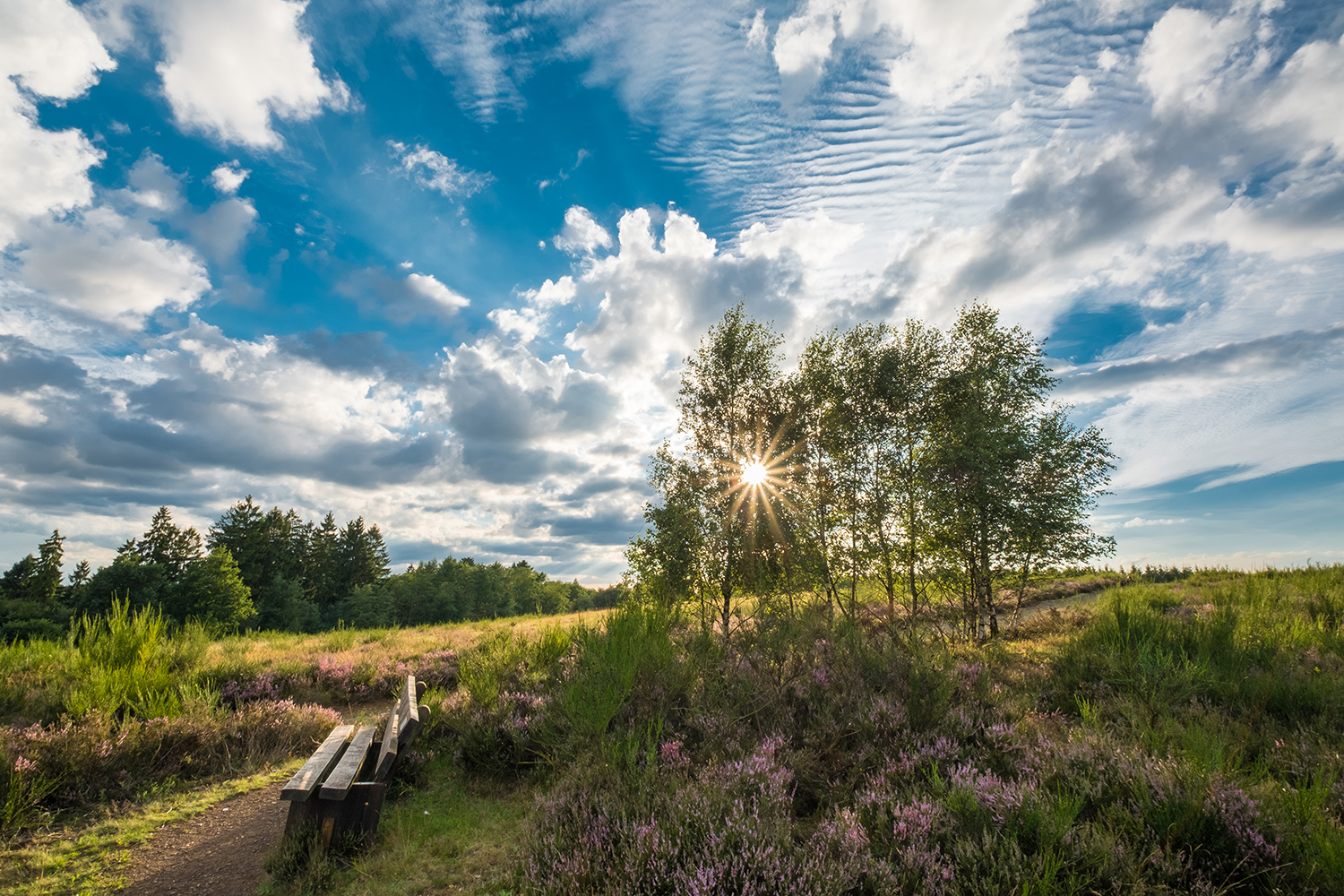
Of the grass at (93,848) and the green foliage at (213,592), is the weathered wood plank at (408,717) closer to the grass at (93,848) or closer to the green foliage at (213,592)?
the grass at (93,848)

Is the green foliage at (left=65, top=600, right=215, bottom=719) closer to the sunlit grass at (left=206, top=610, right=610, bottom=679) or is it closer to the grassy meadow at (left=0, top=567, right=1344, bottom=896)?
the grassy meadow at (left=0, top=567, right=1344, bottom=896)

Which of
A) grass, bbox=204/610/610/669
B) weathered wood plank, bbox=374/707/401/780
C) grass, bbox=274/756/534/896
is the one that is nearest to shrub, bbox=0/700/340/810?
grass, bbox=274/756/534/896

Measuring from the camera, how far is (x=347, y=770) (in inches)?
195

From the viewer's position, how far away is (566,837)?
12.7 ft

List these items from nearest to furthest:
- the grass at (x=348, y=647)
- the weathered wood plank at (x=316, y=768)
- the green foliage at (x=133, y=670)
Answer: the weathered wood plank at (x=316, y=768), the green foliage at (x=133, y=670), the grass at (x=348, y=647)

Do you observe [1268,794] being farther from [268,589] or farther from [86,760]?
[268,589]

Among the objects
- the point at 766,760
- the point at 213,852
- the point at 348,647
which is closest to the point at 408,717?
the point at 213,852

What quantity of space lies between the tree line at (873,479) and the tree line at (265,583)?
20.6 m

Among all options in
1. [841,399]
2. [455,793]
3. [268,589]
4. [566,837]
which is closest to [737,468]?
[841,399]

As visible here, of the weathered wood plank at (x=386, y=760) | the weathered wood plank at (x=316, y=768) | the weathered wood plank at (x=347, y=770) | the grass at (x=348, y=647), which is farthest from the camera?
the grass at (x=348, y=647)

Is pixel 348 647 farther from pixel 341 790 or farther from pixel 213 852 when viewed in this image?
pixel 341 790

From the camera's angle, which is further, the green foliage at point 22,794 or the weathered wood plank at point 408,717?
the weathered wood plank at point 408,717

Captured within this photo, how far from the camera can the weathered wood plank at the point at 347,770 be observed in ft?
14.9

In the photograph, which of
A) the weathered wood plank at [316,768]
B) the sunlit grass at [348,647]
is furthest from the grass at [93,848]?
the sunlit grass at [348,647]
